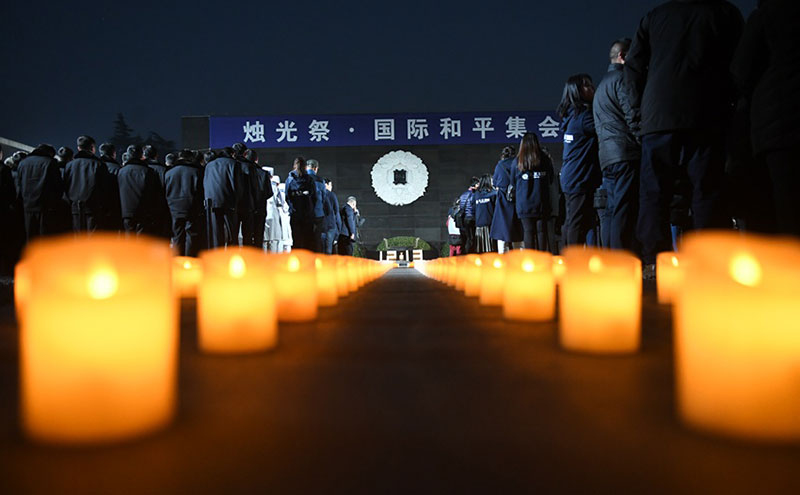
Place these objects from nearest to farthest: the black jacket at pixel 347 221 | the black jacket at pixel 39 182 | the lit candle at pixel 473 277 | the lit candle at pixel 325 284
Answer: the lit candle at pixel 325 284 < the lit candle at pixel 473 277 < the black jacket at pixel 39 182 < the black jacket at pixel 347 221

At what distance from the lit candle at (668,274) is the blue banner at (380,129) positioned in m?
17.1

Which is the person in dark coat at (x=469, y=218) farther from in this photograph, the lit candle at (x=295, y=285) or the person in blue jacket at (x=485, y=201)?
the lit candle at (x=295, y=285)

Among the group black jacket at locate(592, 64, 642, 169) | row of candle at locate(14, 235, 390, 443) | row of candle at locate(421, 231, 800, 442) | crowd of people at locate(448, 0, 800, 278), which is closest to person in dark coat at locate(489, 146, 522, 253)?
crowd of people at locate(448, 0, 800, 278)

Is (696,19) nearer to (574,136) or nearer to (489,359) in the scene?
(574,136)

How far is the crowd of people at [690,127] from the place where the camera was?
2963mm

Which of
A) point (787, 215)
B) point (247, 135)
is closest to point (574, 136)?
point (787, 215)

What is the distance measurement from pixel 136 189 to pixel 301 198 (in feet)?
6.44

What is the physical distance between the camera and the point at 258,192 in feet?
28.9

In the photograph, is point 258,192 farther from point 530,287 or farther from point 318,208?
point 530,287

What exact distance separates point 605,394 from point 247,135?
19.5m

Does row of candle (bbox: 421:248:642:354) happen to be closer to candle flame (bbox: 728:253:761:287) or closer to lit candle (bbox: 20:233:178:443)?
candle flame (bbox: 728:253:761:287)

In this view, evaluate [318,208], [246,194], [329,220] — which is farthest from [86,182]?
[329,220]

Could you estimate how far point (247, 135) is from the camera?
65.6 ft

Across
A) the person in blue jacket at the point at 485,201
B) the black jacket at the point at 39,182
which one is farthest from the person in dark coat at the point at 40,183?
the person in blue jacket at the point at 485,201
